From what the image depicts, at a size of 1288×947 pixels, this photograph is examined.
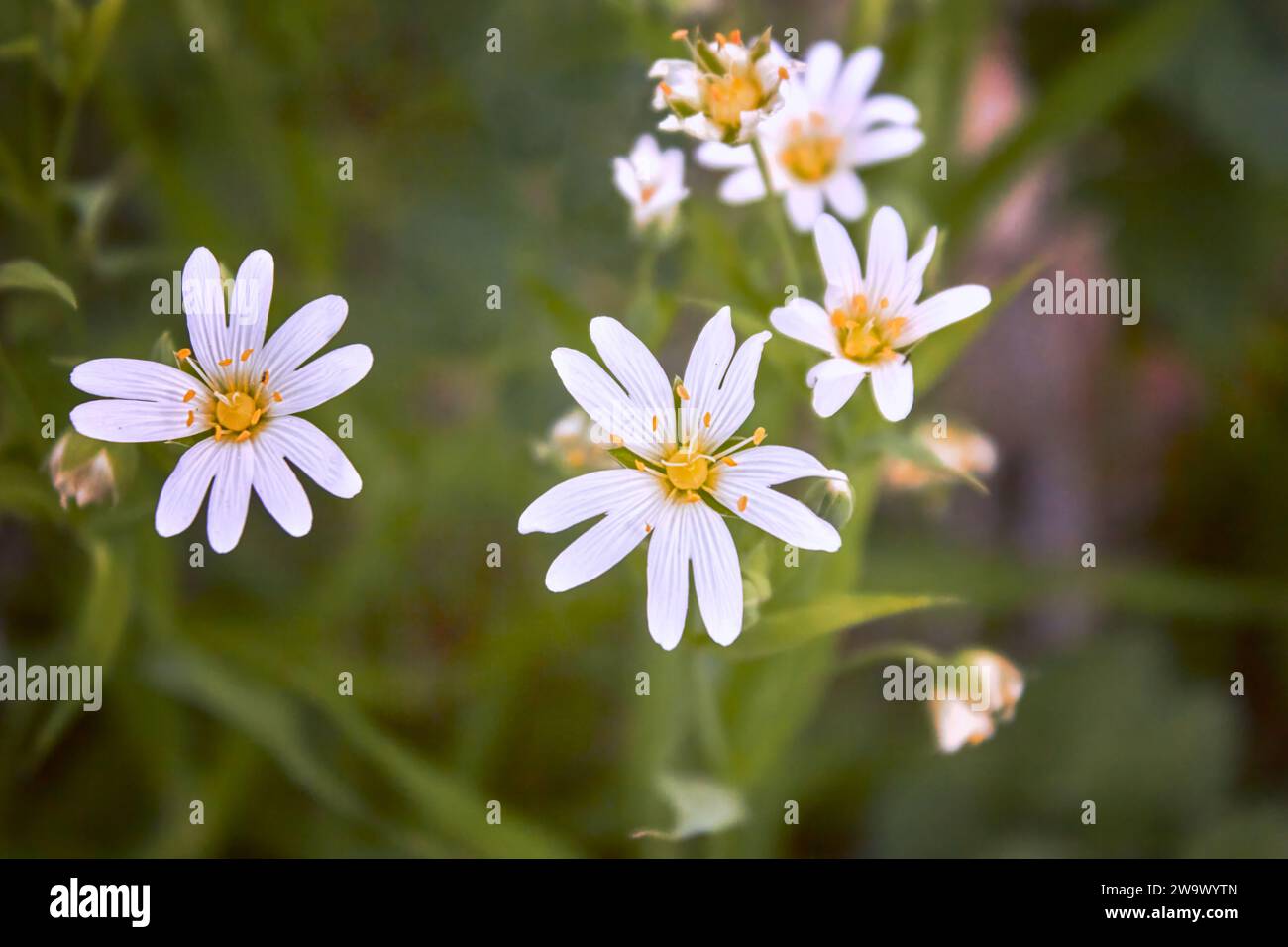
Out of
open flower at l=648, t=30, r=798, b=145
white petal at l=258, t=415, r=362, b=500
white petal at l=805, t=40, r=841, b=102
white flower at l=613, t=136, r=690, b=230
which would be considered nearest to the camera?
white petal at l=258, t=415, r=362, b=500

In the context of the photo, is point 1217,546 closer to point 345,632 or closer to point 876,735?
point 876,735

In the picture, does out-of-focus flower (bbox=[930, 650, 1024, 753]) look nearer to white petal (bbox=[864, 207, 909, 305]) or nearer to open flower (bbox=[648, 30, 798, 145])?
white petal (bbox=[864, 207, 909, 305])

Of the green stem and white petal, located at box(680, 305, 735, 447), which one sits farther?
the green stem

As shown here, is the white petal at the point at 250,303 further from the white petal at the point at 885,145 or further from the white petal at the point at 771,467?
the white petal at the point at 885,145

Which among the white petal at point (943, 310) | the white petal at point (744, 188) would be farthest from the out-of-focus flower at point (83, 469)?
the white petal at point (943, 310)

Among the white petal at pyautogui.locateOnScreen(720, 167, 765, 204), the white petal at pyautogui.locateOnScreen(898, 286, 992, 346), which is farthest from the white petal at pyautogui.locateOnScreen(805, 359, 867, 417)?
the white petal at pyautogui.locateOnScreen(720, 167, 765, 204)

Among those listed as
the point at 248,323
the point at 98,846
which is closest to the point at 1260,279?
the point at 248,323

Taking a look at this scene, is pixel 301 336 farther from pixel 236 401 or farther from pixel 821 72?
pixel 821 72
